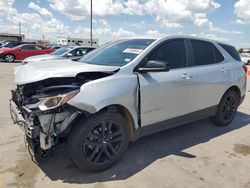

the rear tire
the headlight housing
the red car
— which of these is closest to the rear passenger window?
the rear tire

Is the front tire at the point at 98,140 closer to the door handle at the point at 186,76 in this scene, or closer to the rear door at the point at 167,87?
the rear door at the point at 167,87

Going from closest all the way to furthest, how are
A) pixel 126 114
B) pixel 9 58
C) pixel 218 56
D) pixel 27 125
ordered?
pixel 27 125, pixel 126 114, pixel 218 56, pixel 9 58

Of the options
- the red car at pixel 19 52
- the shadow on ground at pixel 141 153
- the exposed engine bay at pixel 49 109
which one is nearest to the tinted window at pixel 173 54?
the exposed engine bay at pixel 49 109

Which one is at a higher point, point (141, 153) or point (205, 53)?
point (205, 53)

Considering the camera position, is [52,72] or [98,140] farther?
[98,140]

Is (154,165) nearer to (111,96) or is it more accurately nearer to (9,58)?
(111,96)

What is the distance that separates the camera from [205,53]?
16.4 feet

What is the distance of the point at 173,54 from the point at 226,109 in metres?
2.00

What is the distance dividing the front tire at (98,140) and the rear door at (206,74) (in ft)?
5.25

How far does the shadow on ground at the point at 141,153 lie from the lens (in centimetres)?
347

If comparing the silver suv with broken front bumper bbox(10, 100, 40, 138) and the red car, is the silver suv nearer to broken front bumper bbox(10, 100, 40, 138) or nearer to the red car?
broken front bumper bbox(10, 100, 40, 138)

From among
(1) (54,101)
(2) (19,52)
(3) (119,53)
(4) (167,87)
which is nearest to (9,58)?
(2) (19,52)

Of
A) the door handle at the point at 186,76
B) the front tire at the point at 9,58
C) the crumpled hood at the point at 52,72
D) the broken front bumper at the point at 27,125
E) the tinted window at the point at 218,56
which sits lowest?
the front tire at the point at 9,58

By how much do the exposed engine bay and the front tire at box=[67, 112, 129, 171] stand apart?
15cm
